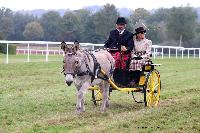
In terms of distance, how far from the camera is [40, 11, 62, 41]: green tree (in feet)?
242

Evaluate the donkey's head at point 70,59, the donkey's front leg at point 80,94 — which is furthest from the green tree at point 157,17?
the donkey's head at point 70,59

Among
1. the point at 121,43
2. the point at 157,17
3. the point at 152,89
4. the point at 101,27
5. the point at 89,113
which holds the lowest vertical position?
the point at 89,113

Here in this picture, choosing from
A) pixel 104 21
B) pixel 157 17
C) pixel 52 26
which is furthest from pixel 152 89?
pixel 157 17

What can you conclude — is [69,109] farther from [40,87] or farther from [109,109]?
[40,87]

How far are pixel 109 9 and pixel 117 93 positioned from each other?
192 feet

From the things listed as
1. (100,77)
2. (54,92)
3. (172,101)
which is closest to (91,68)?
(100,77)

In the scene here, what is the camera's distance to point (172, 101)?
520 inches

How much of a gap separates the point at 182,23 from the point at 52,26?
21.7 metres

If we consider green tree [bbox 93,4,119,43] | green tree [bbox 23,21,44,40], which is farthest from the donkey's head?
green tree [bbox 23,21,44,40]

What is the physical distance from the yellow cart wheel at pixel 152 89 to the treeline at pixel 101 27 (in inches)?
1828

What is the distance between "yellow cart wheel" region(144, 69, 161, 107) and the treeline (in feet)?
152

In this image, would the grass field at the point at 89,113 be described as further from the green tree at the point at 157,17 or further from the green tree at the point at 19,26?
the green tree at the point at 19,26

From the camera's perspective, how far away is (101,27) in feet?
225

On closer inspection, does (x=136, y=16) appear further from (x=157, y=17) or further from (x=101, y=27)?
(x=157, y=17)
